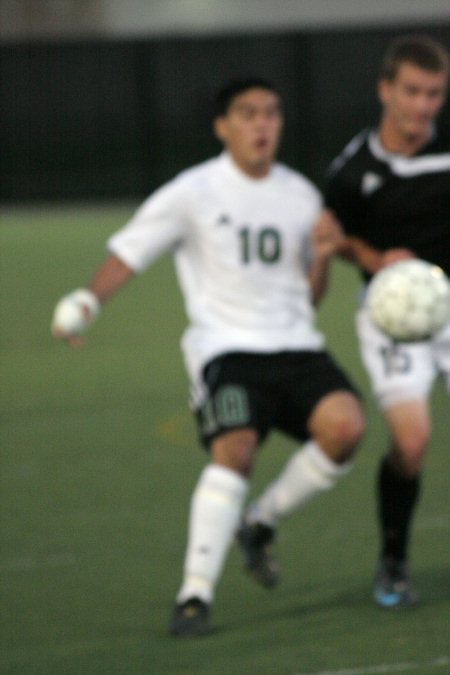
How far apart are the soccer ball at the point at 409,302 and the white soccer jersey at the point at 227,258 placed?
47 centimetres

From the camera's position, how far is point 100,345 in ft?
42.9

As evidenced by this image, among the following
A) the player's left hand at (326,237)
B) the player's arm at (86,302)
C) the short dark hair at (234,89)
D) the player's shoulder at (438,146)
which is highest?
the short dark hair at (234,89)

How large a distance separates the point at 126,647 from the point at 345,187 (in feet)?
6.07

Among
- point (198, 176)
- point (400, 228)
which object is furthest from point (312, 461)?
point (198, 176)

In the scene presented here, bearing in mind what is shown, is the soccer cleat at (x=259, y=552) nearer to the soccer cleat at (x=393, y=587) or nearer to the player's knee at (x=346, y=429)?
the soccer cleat at (x=393, y=587)

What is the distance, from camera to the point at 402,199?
625 cm

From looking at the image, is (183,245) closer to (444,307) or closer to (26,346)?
(444,307)

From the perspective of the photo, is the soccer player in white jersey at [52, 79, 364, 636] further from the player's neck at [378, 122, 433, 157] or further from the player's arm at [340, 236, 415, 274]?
the player's neck at [378, 122, 433, 157]

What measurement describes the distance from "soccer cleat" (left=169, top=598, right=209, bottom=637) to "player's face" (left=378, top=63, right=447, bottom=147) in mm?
1820

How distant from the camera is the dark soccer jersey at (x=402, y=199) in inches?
245

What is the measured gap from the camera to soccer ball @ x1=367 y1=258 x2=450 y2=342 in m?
5.68

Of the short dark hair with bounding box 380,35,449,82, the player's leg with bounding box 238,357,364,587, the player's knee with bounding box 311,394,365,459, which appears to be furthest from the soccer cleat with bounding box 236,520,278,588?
the short dark hair with bounding box 380,35,449,82

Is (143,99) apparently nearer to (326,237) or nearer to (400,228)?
(400,228)

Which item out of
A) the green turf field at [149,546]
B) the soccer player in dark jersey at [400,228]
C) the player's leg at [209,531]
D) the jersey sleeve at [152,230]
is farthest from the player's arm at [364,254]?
the green turf field at [149,546]
